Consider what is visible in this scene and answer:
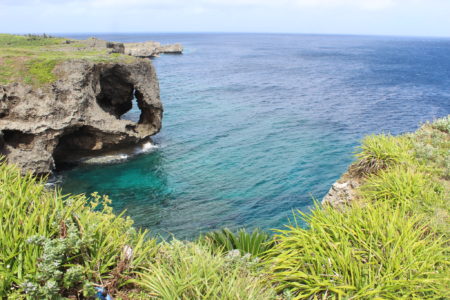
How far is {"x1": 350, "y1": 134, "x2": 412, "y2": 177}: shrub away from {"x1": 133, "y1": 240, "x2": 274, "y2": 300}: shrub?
320 inches

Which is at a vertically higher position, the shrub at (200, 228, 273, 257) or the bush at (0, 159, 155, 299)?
the bush at (0, 159, 155, 299)

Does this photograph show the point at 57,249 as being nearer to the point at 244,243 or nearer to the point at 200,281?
the point at 200,281

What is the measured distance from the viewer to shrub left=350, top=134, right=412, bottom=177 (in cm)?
1340

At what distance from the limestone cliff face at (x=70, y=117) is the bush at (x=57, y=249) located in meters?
16.7

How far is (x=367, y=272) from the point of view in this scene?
23.6ft

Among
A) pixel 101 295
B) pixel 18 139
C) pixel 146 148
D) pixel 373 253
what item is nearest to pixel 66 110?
pixel 18 139

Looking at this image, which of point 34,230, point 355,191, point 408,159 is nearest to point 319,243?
point 355,191

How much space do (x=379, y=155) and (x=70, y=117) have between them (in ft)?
70.6

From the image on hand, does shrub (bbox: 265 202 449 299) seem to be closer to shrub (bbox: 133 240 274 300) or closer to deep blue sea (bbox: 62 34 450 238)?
shrub (bbox: 133 240 274 300)

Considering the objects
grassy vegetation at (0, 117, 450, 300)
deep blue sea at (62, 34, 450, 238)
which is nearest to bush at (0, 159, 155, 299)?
grassy vegetation at (0, 117, 450, 300)

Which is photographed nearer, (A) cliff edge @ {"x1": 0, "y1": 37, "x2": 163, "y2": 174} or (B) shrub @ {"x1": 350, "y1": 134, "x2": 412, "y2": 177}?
(B) shrub @ {"x1": 350, "y1": 134, "x2": 412, "y2": 177}

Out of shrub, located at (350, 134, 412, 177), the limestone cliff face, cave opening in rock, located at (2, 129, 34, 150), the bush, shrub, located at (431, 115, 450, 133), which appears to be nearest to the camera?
the bush

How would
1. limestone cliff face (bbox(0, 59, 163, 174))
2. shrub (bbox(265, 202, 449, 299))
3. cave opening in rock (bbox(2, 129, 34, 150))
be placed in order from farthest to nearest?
cave opening in rock (bbox(2, 129, 34, 150))
limestone cliff face (bbox(0, 59, 163, 174))
shrub (bbox(265, 202, 449, 299))

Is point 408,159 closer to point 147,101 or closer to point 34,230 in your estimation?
point 34,230
